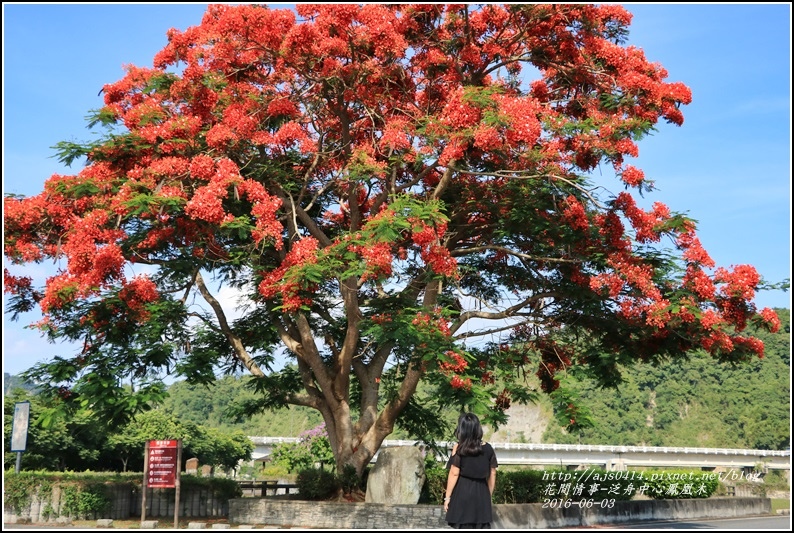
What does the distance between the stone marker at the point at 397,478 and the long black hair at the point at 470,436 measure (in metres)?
10.3

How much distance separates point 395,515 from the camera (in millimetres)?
17656

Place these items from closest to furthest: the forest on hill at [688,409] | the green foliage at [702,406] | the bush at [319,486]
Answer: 1. the bush at [319,486]
2. the green foliage at [702,406]
3. the forest on hill at [688,409]

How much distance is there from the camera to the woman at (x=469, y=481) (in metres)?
8.23

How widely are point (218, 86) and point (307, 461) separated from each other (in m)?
21.6

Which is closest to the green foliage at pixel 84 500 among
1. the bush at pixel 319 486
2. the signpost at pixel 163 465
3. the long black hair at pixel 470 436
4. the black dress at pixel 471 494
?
the signpost at pixel 163 465

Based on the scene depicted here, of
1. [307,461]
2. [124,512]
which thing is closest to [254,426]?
[307,461]

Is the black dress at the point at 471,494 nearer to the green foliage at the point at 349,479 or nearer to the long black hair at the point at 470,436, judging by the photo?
the long black hair at the point at 470,436

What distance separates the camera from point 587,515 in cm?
2123

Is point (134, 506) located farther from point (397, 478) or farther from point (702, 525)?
point (702, 525)

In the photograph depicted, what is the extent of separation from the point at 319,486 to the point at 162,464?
3.71 m

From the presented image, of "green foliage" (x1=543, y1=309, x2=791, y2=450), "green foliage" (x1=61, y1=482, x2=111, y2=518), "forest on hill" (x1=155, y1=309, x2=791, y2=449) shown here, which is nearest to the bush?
"green foliage" (x1=61, y1=482, x2=111, y2=518)

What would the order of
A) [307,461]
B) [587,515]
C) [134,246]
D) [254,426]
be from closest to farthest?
[134,246], [587,515], [307,461], [254,426]

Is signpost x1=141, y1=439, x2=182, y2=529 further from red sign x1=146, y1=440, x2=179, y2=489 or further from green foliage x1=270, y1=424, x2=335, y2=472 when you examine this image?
green foliage x1=270, y1=424, x2=335, y2=472

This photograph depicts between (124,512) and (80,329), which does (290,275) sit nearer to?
(80,329)
